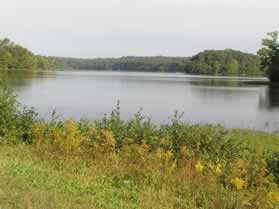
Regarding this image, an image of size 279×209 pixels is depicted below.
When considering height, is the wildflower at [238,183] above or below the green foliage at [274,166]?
above

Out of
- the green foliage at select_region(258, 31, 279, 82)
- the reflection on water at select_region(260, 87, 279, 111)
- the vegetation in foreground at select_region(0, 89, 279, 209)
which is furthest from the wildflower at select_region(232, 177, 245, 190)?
the green foliage at select_region(258, 31, 279, 82)

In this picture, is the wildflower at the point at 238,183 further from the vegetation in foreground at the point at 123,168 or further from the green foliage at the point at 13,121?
the green foliage at the point at 13,121

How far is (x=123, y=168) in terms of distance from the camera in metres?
6.07

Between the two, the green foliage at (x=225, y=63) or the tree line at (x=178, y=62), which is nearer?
the tree line at (x=178, y=62)

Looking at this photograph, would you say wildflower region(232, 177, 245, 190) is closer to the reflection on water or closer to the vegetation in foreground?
the vegetation in foreground

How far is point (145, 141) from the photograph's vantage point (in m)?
7.26

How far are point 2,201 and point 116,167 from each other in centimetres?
208

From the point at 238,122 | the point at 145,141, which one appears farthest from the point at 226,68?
the point at 145,141

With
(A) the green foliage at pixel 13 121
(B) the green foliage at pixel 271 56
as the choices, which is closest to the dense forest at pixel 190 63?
(B) the green foliage at pixel 271 56

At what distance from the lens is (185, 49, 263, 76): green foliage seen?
148m

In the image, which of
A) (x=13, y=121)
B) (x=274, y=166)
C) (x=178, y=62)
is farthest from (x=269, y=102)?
(x=178, y=62)

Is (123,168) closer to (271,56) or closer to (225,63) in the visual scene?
(271,56)

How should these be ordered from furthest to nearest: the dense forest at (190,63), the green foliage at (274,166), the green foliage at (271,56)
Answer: the dense forest at (190,63) < the green foliage at (271,56) < the green foliage at (274,166)

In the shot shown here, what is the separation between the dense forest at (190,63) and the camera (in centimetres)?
14912
